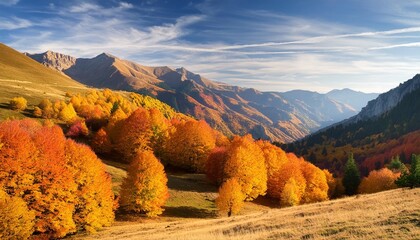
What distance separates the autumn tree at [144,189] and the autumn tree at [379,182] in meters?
80.0

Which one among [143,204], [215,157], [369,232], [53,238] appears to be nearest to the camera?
[369,232]

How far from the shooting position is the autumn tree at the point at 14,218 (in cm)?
4209

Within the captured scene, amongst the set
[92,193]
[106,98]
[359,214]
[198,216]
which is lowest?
[198,216]

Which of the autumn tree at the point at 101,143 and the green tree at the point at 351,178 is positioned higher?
the autumn tree at the point at 101,143

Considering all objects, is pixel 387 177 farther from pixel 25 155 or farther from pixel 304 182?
pixel 25 155

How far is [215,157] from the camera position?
93562 mm

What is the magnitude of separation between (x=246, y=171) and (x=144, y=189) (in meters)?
31.3

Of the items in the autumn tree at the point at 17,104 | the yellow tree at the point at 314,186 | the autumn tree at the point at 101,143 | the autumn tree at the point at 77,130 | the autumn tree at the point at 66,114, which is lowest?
the yellow tree at the point at 314,186

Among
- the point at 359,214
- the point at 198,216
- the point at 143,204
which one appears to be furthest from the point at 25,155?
the point at 359,214

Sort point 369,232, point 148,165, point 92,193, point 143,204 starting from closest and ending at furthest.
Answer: point 369,232 < point 92,193 < point 143,204 < point 148,165

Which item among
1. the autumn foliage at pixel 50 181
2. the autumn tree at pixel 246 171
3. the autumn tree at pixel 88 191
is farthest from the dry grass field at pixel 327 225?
the autumn tree at pixel 246 171

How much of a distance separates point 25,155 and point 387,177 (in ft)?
375

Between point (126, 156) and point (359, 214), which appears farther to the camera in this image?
point (126, 156)

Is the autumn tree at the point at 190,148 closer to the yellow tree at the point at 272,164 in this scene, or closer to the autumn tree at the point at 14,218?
the yellow tree at the point at 272,164
